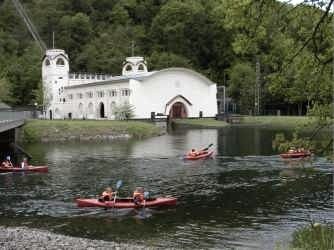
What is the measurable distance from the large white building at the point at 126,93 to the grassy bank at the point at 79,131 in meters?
24.4

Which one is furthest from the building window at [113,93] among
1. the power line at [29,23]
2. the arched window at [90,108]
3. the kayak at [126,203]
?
the kayak at [126,203]

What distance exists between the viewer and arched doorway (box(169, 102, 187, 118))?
10143 cm

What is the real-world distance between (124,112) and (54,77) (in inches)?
819

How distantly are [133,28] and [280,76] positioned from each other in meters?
143

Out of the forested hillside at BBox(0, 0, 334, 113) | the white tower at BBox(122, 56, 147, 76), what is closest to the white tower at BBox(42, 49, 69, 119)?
the forested hillside at BBox(0, 0, 334, 113)

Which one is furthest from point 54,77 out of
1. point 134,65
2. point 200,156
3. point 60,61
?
point 200,156

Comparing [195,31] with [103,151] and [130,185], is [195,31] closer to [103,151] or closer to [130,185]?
[103,151]

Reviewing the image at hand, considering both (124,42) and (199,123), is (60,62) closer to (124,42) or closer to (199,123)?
(199,123)

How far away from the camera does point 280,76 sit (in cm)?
1174

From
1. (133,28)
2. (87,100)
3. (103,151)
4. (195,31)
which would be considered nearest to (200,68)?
(195,31)

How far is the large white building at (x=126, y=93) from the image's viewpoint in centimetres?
9725

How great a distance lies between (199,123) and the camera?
93.1 meters

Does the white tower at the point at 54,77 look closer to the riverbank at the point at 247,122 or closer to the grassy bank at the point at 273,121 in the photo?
the riverbank at the point at 247,122

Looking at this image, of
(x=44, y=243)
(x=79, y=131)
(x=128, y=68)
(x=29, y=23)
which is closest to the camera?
(x=44, y=243)
